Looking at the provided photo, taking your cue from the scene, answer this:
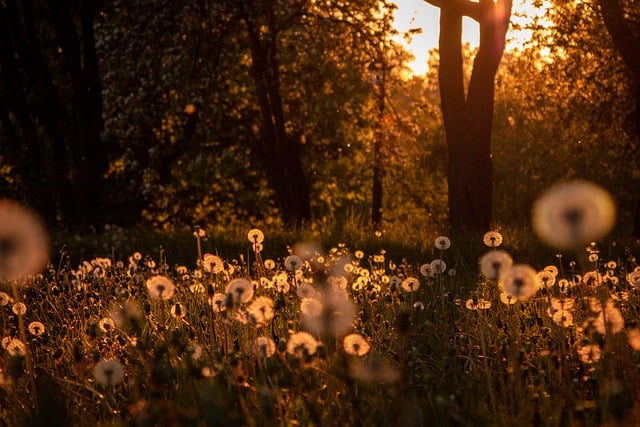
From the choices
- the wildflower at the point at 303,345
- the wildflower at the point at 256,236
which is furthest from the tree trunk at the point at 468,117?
the wildflower at the point at 303,345

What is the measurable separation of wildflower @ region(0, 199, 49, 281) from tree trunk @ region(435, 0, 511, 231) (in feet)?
23.1

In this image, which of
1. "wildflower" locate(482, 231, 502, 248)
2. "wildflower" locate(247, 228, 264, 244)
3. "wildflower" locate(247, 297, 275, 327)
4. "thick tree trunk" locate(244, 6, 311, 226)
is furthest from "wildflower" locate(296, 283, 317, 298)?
"thick tree trunk" locate(244, 6, 311, 226)

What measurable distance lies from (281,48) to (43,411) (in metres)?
22.6

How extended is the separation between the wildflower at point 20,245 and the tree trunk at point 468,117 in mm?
7044

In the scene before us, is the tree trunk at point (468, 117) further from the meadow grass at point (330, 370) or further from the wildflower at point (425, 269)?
the wildflower at point (425, 269)

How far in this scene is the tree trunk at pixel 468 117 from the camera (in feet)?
50.0

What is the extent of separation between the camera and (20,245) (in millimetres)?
12727

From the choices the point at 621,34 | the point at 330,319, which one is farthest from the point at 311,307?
the point at 621,34

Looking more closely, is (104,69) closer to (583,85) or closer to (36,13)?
(36,13)

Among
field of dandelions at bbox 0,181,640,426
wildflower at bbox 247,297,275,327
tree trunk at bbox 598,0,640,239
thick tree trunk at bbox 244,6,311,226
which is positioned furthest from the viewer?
thick tree trunk at bbox 244,6,311,226

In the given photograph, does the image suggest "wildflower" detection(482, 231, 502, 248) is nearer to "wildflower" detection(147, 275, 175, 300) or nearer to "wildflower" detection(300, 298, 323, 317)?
"wildflower" detection(300, 298, 323, 317)

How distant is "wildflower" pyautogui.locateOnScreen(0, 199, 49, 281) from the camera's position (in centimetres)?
710

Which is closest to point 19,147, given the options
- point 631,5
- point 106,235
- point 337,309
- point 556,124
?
point 106,235

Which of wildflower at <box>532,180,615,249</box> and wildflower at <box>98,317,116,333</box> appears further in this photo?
wildflower at <box>98,317,116,333</box>
